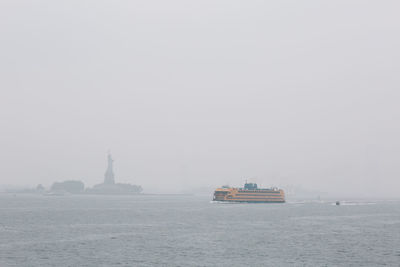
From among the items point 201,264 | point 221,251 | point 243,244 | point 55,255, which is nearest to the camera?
point 201,264

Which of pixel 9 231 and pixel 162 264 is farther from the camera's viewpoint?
pixel 9 231

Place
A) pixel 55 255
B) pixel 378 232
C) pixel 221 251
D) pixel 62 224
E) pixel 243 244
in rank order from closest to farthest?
A: 1. pixel 55 255
2. pixel 221 251
3. pixel 243 244
4. pixel 378 232
5. pixel 62 224

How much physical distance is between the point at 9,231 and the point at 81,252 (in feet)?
104

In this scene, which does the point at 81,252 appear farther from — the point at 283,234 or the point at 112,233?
the point at 283,234

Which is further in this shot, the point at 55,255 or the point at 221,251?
the point at 221,251

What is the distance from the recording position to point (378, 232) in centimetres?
9375

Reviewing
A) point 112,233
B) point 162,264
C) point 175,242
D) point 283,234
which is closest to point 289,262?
point 162,264

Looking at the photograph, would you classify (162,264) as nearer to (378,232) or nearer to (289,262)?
(289,262)

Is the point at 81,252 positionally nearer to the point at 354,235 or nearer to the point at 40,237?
the point at 40,237

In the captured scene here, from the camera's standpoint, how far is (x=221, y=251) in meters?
67.5

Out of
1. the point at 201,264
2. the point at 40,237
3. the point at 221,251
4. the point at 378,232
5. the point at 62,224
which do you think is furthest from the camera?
the point at 62,224

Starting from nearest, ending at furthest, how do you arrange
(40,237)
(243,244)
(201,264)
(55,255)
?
1. (201,264)
2. (55,255)
3. (243,244)
4. (40,237)

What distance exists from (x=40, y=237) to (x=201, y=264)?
36.9m

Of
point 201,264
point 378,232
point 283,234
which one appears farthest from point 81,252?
point 378,232
